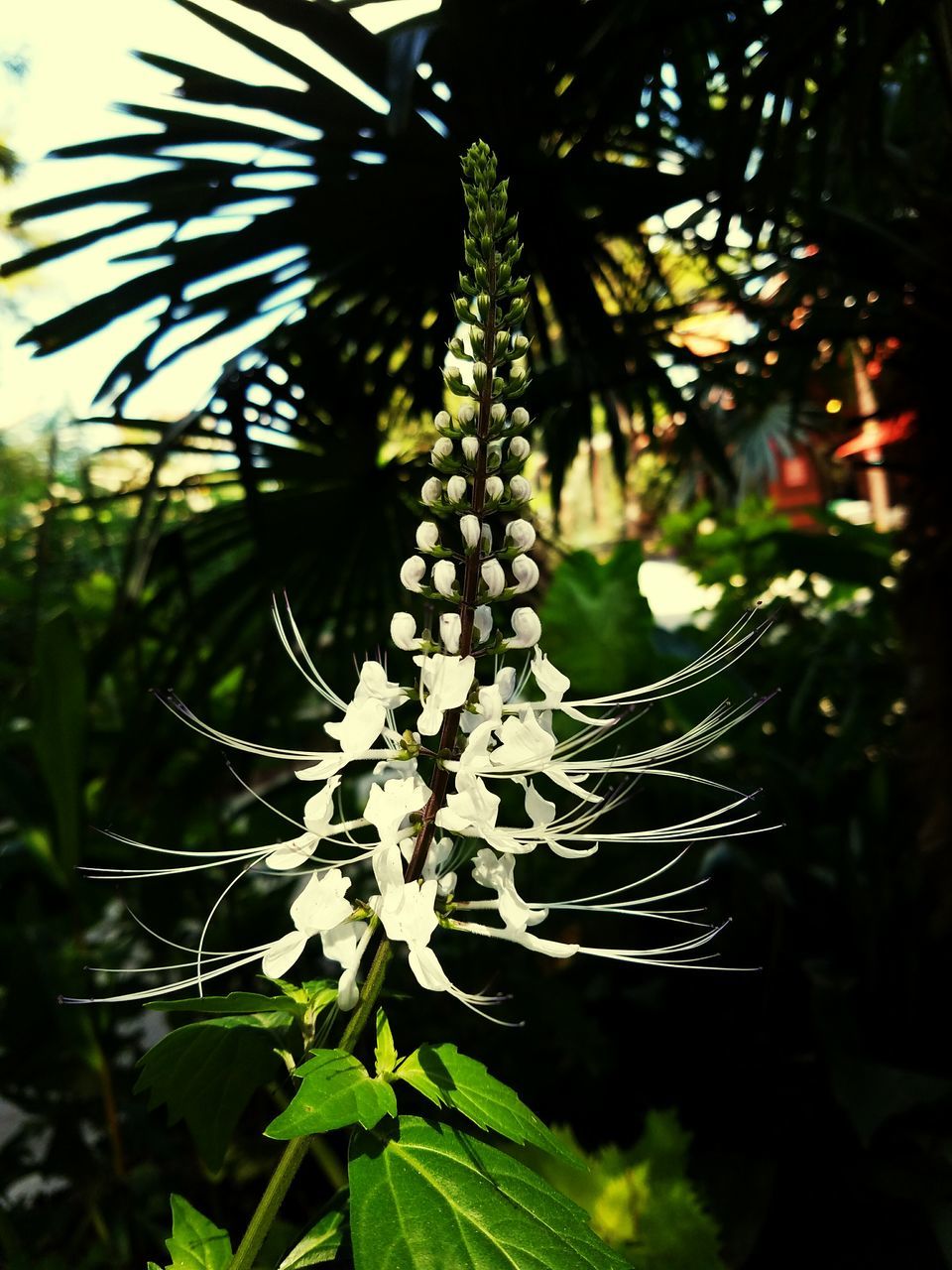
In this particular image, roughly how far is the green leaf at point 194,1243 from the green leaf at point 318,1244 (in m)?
0.05

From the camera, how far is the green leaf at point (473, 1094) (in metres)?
0.44

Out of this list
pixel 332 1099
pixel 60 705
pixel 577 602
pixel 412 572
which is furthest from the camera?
pixel 577 602

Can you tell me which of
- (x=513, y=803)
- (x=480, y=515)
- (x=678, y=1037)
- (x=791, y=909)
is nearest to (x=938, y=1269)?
(x=678, y=1037)

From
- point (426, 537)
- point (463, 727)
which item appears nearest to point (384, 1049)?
point (463, 727)

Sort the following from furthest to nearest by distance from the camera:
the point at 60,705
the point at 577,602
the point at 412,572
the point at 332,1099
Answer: the point at 577,602
the point at 60,705
the point at 412,572
the point at 332,1099

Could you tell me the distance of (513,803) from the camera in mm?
1206

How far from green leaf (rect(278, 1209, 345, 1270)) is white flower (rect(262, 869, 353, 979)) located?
147 mm

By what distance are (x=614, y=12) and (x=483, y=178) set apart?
68cm

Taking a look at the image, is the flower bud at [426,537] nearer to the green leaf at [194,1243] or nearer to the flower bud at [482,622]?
the flower bud at [482,622]

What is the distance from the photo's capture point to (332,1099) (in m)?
0.42

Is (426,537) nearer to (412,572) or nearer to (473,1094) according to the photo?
(412,572)

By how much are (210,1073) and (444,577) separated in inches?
13.4

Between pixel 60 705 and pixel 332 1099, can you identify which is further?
pixel 60 705

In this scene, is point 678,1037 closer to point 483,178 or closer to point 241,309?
point 241,309
